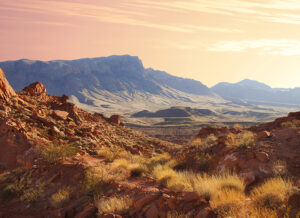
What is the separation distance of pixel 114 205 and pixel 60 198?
73.0 inches

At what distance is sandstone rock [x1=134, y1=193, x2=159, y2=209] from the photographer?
552 centimetres

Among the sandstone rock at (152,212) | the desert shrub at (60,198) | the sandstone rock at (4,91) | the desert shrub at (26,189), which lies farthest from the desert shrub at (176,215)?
the sandstone rock at (4,91)

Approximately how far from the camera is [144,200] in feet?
18.3

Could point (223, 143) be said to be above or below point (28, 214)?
above

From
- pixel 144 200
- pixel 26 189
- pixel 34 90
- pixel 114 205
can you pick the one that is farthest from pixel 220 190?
pixel 34 90

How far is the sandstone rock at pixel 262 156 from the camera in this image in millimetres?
7904

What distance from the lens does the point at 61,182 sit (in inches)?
297

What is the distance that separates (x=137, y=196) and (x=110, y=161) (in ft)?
14.8

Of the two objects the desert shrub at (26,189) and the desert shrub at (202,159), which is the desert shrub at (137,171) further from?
the desert shrub at (26,189)

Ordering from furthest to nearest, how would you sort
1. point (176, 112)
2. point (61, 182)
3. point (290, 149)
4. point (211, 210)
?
1. point (176, 112)
2. point (290, 149)
3. point (61, 182)
4. point (211, 210)

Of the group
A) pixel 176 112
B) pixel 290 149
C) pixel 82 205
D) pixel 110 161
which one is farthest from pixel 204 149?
pixel 176 112

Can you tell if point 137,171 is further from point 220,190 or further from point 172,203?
point 220,190

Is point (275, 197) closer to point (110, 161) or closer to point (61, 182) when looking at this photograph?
point (61, 182)

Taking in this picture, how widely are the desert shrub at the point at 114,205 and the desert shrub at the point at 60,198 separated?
3.75 ft
